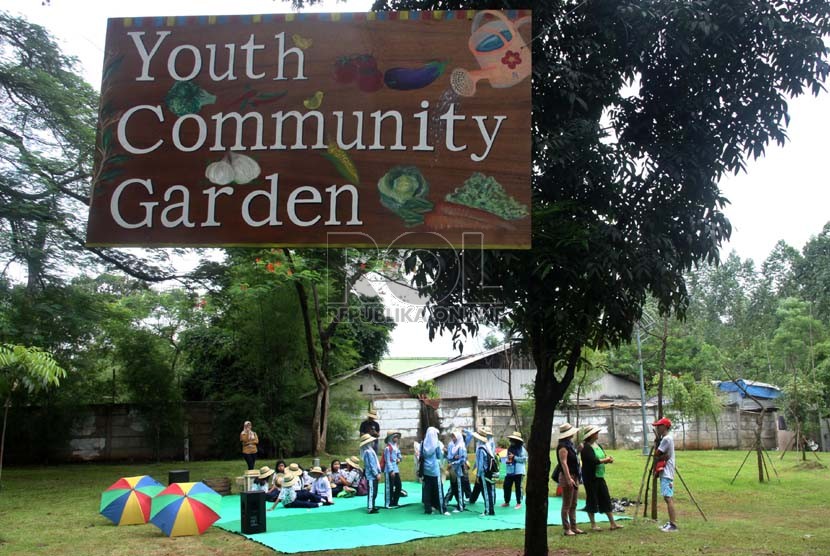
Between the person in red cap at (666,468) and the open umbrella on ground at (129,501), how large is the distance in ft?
21.8

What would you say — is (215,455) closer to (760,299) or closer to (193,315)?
(193,315)

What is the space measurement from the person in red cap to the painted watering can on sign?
595 cm

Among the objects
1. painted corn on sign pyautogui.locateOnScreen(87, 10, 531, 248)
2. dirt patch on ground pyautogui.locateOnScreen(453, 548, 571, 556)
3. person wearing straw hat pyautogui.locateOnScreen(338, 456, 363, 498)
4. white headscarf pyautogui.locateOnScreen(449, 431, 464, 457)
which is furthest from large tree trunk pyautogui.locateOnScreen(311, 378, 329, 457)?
painted corn on sign pyautogui.locateOnScreen(87, 10, 531, 248)

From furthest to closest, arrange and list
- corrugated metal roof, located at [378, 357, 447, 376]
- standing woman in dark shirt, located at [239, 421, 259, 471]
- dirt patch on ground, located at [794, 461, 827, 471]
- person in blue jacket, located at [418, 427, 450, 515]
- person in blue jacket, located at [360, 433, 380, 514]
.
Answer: corrugated metal roof, located at [378, 357, 447, 376] < dirt patch on ground, located at [794, 461, 827, 471] < standing woman in dark shirt, located at [239, 421, 259, 471] < person in blue jacket, located at [360, 433, 380, 514] < person in blue jacket, located at [418, 427, 450, 515]

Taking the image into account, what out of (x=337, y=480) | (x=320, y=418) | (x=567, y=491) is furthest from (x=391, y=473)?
(x=320, y=418)

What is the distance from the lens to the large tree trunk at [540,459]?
6.96m

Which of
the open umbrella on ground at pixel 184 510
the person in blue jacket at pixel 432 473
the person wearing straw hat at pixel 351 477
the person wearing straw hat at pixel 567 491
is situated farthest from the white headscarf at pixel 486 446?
the open umbrella on ground at pixel 184 510

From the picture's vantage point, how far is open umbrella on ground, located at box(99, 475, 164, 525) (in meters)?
9.89

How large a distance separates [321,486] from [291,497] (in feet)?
1.76

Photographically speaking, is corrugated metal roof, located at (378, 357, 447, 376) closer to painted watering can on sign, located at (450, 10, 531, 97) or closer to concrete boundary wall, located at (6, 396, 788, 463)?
concrete boundary wall, located at (6, 396, 788, 463)

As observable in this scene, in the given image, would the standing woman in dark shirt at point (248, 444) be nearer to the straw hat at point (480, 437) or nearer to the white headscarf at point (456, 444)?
the white headscarf at point (456, 444)

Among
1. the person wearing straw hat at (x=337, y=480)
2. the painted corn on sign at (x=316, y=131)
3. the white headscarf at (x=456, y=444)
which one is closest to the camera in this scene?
the painted corn on sign at (x=316, y=131)

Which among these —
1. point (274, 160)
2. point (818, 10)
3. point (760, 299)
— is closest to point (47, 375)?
point (274, 160)

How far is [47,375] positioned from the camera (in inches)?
332
